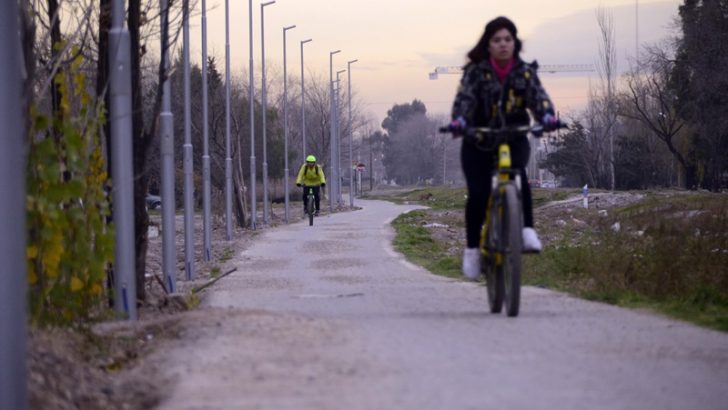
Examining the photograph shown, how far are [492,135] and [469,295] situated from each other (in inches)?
98.5

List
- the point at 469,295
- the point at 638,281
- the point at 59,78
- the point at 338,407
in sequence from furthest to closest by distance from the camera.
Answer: the point at 638,281 → the point at 469,295 → the point at 59,78 → the point at 338,407

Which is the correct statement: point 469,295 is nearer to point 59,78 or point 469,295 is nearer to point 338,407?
point 59,78

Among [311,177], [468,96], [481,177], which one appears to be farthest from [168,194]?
[311,177]

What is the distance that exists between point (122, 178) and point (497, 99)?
10.1ft

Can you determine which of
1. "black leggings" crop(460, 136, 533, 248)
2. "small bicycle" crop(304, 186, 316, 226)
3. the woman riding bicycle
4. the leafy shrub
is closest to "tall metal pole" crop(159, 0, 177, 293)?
the leafy shrub

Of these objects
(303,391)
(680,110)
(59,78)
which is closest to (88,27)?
(59,78)

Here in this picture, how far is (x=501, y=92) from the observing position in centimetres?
768

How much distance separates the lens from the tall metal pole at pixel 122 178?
29.8 feet

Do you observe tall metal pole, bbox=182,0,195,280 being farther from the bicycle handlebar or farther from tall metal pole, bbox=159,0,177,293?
the bicycle handlebar

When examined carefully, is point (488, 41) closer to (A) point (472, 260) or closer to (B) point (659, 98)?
(A) point (472, 260)

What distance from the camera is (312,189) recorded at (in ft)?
102

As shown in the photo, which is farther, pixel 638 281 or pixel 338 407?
pixel 638 281

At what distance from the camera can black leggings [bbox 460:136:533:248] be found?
7.65m

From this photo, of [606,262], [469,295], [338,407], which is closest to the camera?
[338,407]
